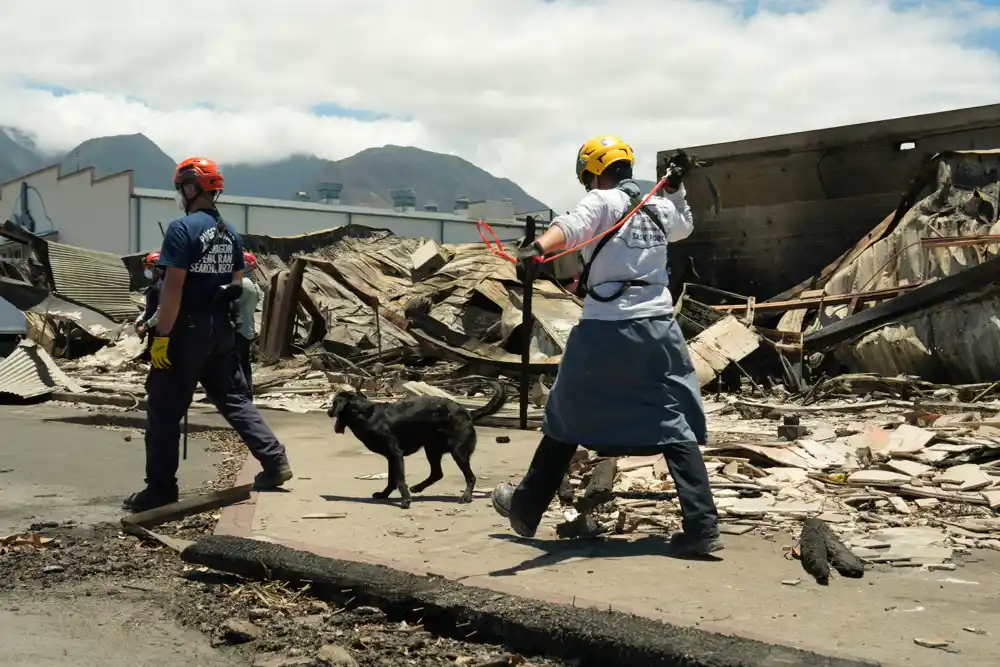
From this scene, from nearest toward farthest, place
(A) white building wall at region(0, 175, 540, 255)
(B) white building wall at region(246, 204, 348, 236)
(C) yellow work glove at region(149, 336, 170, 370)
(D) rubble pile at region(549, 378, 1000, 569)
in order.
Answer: (D) rubble pile at region(549, 378, 1000, 569)
(C) yellow work glove at region(149, 336, 170, 370)
(A) white building wall at region(0, 175, 540, 255)
(B) white building wall at region(246, 204, 348, 236)

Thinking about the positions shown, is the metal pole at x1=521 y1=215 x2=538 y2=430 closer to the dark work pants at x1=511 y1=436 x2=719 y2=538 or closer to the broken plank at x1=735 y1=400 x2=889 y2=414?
the dark work pants at x1=511 y1=436 x2=719 y2=538

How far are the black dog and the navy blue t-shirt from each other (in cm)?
112

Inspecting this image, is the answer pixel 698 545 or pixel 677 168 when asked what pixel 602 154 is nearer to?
pixel 677 168

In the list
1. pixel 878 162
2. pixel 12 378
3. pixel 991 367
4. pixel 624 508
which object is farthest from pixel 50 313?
pixel 624 508

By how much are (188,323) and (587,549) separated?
8.85 ft

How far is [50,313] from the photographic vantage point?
25.6 metres

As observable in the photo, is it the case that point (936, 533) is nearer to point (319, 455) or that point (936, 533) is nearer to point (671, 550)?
point (671, 550)

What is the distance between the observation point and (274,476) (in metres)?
6.89

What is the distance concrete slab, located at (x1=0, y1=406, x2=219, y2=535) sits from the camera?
6.44 meters

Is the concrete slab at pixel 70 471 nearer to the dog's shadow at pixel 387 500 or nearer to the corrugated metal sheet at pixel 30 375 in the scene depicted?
the dog's shadow at pixel 387 500

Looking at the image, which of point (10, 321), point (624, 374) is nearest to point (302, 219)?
point (10, 321)

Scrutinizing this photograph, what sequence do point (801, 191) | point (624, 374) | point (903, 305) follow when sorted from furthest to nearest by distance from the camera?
point (801, 191)
point (903, 305)
point (624, 374)

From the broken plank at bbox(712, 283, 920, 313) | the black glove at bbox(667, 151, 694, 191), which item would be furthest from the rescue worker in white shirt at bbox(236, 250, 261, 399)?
the broken plank at bbox(712, 283, 920, 313)

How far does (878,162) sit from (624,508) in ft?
42.7
